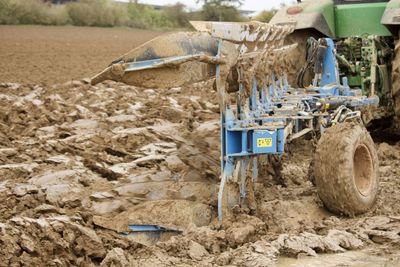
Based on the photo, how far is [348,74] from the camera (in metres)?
8.98

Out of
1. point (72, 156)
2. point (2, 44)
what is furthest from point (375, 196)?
point (2, 44)

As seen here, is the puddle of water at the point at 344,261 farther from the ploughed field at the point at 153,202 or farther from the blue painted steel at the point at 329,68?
the blue painted steel at the point at 329,68

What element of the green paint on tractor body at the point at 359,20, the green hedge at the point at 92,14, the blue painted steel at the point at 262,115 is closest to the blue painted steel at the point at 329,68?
the blue painted steel at the point at 262,115

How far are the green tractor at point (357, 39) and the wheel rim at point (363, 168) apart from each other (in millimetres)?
2170

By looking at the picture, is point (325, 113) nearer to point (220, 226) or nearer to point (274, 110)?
point (274, 110)

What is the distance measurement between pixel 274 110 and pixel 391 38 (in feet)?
10.00

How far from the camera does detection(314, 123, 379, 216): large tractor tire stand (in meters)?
5.72

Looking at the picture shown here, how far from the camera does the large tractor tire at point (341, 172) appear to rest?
5719mm

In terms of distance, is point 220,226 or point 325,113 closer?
point 220,226

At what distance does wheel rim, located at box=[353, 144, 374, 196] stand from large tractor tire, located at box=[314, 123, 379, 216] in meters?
0.07

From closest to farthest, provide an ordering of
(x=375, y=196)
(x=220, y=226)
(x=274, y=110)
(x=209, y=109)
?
(x=220, y=226) < (x=375, y=196) < (x=274, y=110) < (x=209, y=109)

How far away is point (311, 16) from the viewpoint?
29.5 ft

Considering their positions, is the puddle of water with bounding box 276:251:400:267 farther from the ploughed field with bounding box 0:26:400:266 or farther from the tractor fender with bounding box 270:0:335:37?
the tractor fender with bounding box 270:0:335:37

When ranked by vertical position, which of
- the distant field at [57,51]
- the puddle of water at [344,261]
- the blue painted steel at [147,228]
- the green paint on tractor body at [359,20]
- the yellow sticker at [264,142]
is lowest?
the puddle of water at [344,261]
